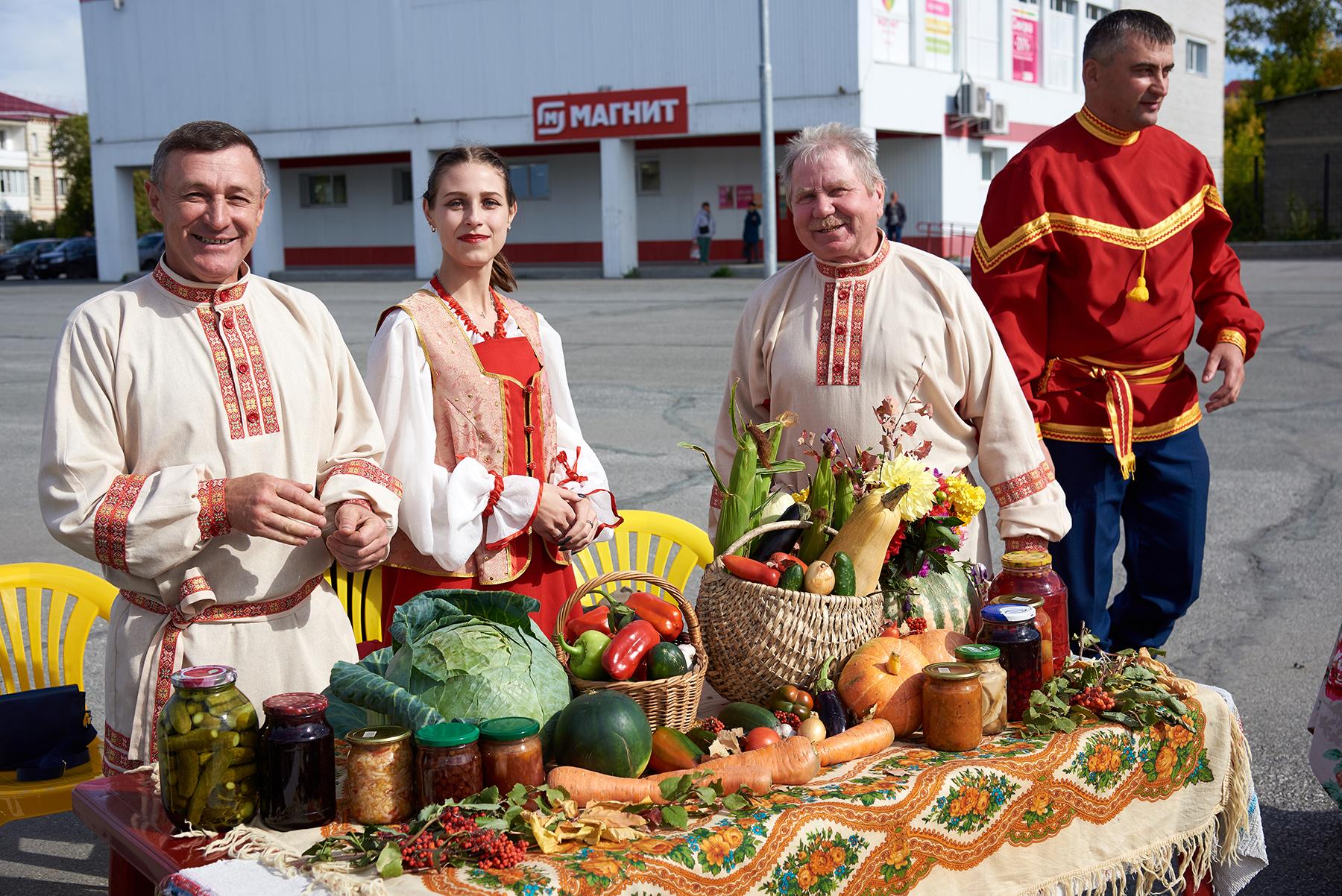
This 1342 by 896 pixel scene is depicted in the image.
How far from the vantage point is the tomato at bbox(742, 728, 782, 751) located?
2.66m

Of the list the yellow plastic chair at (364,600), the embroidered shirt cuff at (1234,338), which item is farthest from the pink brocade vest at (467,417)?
the embroidered shirt cuff at (1234,338)

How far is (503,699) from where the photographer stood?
8.30 ft

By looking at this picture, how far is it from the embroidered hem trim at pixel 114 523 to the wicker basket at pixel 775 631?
127 centimetres

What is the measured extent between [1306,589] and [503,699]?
5215mm

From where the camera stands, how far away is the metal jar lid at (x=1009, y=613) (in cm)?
288

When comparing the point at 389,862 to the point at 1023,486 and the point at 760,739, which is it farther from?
the point at 1023,486

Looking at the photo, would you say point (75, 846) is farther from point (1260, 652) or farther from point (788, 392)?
point (1260, 652)

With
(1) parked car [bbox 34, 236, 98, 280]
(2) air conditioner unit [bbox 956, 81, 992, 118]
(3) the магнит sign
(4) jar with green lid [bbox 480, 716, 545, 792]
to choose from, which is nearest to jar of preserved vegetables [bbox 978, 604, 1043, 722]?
(4) jar with green lid [bbox 480, 716, 545, 792]

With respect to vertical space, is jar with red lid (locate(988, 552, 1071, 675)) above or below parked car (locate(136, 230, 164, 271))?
below

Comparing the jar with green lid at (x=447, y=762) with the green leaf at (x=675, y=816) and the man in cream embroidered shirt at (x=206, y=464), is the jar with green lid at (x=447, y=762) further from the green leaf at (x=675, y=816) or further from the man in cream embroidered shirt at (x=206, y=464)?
the man in cream embroidered shirt at (x=206, y=464)

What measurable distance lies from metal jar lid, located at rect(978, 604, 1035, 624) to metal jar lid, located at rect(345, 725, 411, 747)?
4.22 ft

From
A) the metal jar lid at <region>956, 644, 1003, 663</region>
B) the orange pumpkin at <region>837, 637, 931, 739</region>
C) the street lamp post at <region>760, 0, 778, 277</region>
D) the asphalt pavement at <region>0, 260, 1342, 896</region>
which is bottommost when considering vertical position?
the asphalt pavement at <region>0, 260, 1342, 896</region>

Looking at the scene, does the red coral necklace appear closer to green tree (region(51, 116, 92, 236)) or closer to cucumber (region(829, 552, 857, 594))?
cucumber (region(829, 552, 857, 594))

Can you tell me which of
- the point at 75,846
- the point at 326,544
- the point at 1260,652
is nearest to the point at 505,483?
the point at 326,544
